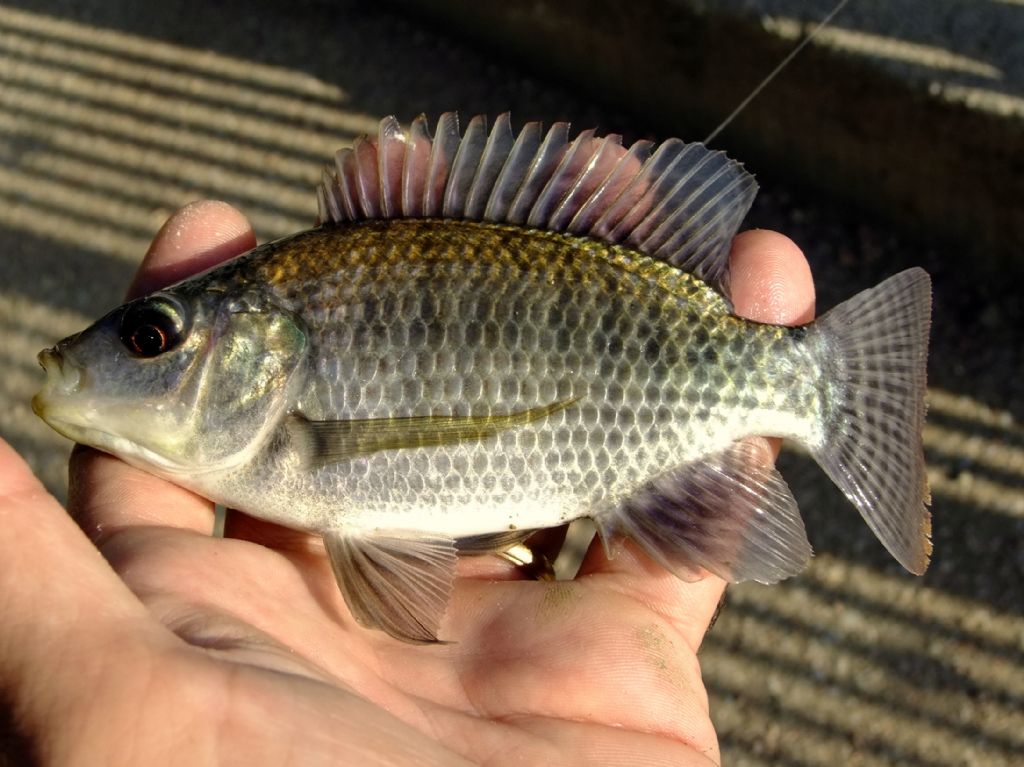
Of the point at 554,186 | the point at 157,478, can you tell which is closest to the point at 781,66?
the point at 554,186

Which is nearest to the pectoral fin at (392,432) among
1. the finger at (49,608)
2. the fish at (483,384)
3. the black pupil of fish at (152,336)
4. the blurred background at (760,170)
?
the fish at (483,384)

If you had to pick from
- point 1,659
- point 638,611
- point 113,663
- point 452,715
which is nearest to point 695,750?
point 638,611

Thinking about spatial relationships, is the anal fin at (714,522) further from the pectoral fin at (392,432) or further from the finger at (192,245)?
the finger at (192,245)

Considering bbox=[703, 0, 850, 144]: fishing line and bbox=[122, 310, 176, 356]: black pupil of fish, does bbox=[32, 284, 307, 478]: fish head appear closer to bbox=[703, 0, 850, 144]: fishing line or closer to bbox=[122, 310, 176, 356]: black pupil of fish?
bbox=[122, 310, 176, 356]: black pupil of fish

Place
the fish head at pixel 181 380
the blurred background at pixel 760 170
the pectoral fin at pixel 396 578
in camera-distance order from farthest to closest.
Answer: the blurred background at pixel 760 170, the fish head at pixel 181 380, the pectoral fin at pixel 396 578

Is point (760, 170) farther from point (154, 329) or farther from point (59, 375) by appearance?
point (59, 375)

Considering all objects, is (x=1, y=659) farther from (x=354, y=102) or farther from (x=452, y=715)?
(x=354, y=102)
